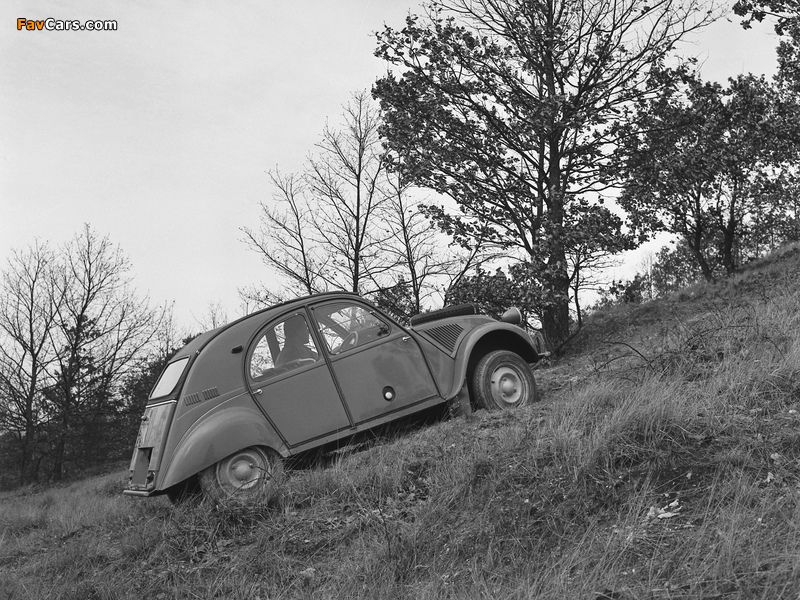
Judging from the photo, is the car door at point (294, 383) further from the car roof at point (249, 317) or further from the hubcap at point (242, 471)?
the hubcap at point (242, 471)

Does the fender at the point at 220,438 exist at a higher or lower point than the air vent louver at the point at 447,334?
lower

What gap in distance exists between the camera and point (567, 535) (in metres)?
4.14

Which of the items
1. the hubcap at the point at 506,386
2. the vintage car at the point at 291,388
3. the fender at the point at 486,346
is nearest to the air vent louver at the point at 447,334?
the vintage car at the point at 291,388

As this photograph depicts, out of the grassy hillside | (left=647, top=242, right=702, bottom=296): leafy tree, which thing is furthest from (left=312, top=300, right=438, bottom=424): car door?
(left=647, top=242, right=702, bottom=296): leafy tree

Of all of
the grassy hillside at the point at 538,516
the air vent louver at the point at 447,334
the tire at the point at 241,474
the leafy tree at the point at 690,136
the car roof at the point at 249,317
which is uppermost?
the leafy tree at the point at 690,136

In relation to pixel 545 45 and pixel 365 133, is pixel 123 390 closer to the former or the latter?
pixel 365 133

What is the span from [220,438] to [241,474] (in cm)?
38

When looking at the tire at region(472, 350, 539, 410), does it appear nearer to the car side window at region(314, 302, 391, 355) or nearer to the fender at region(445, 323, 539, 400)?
the fender at region(445, 323, 539, 400)

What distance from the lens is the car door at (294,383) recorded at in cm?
654

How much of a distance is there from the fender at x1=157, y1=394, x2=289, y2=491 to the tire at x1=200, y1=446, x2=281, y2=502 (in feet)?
0.36

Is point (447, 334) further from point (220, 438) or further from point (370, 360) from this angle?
point (220, 438)

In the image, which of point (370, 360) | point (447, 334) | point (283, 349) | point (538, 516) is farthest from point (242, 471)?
point (538, 516)

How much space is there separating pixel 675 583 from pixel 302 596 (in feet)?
6.85

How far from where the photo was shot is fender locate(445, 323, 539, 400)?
743 centimetres
